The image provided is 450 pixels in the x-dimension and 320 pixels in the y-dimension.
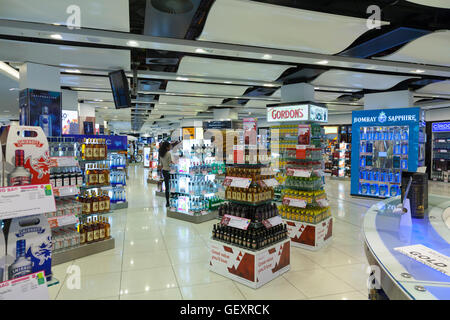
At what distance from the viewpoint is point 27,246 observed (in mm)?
1842

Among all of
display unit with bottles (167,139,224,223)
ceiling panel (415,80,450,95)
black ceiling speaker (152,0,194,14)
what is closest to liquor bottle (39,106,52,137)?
display unit with bottles (167,139,224,223)

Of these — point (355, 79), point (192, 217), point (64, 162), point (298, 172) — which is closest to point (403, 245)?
point (298, 172)

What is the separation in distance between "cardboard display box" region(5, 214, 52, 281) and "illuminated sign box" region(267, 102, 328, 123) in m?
6.49

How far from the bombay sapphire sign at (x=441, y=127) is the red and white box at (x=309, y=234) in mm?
12545

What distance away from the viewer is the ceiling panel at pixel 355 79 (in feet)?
23.1

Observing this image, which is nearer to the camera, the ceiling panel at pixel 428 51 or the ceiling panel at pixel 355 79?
the ceiling panel at pixel 428 51

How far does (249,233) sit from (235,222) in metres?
0.23

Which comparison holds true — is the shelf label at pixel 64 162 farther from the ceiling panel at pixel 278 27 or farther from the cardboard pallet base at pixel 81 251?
the ceiling panel at pixel 278 27

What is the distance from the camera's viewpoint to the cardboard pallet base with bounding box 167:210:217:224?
20.3ft

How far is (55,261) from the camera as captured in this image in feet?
12.9

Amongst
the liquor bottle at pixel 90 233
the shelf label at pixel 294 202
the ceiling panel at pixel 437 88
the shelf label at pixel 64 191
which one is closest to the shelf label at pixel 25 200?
the shelf label at pixel 64 191

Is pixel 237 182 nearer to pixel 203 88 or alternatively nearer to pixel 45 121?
pixel 45 121

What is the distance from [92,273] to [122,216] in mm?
3280

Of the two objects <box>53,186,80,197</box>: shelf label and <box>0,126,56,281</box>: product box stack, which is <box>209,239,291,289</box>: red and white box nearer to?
<box>0,126,56,281</box>: product box stack
